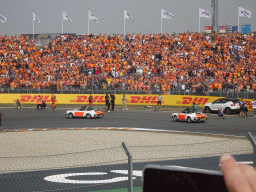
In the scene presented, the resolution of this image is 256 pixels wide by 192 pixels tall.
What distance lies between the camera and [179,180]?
1265 millimetres

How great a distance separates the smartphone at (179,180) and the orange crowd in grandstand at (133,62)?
32383 mm

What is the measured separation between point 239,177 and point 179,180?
373 mm

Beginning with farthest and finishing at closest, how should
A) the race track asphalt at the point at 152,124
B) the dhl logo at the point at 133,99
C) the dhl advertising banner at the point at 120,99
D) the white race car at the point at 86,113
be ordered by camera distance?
the dhl logo at the point at 133,99 < the dhl advertising banner at the point at 120,99 < the white race car at the point at 86,113 < the race track asphalt at the point at 152,124

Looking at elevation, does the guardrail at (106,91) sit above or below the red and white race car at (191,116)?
→ above

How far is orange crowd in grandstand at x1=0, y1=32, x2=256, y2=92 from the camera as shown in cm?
3704

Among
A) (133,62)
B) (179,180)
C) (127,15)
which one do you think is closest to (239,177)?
(179,180)

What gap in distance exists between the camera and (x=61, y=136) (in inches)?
656

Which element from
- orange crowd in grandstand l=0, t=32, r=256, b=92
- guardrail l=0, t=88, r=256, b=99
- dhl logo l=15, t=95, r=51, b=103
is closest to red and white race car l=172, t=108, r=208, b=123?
guardrail l=0, t=88, r=256, b=99

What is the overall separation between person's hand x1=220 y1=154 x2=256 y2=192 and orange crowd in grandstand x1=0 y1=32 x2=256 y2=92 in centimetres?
3268

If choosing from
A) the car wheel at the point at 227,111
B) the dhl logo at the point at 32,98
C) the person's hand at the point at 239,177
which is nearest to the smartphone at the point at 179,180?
the person's hand at the point at 239,177

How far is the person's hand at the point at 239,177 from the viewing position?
91cm

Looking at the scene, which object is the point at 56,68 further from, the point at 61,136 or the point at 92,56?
the point at 61,136

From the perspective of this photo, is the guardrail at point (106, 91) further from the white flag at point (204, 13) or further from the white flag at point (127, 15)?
the white flag at point (127, 15)

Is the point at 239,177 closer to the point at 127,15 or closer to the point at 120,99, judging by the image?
the point at 120,99
